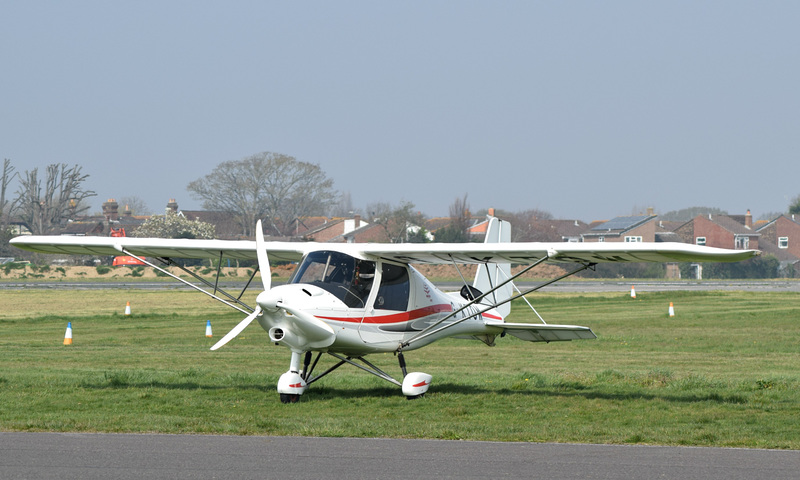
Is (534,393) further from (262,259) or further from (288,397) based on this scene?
(262,259)

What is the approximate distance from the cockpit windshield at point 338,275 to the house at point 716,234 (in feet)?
281

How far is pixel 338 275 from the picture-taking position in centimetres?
1291

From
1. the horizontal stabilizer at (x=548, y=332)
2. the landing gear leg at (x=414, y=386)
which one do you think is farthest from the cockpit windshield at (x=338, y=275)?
the horizontal stabilizer at (x=548, y=332)

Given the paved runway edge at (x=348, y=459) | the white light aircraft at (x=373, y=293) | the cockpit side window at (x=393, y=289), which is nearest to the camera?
the paved runway edge at (x=348, y=459)

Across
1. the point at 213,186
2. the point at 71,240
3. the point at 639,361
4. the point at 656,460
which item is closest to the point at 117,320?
the point at 71,240

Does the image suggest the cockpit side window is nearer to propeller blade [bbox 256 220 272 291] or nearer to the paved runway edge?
propeller blade [bbox 256 220 272 291]

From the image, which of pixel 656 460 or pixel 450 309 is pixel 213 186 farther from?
pixel 656 460

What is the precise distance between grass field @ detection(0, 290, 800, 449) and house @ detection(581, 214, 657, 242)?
230 ft

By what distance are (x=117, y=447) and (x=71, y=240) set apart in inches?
292

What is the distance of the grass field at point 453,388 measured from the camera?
10.5 m

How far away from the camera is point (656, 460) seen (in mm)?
8555

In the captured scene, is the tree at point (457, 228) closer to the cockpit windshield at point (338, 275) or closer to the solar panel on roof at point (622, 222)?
the solar panel on roof at point (622, 222)

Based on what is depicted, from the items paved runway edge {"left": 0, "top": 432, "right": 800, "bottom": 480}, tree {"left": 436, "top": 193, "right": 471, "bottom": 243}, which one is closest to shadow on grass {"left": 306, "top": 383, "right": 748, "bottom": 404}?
paved runway edge {"left": 0, "top": 432, "right": 800, "bottom": 480}

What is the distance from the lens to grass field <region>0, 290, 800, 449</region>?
10.5 metres
